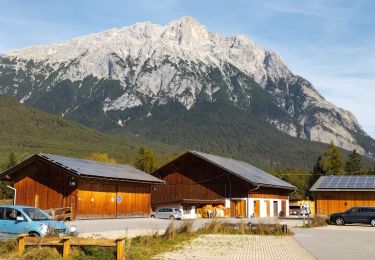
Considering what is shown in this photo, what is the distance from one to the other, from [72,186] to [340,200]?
1039 inches

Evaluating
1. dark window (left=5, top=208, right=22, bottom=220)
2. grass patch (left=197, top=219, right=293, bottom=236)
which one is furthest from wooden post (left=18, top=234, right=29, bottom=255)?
grass patch (left=197, top=219, right=293, bottom=236)

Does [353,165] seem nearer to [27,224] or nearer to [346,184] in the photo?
[346,184]

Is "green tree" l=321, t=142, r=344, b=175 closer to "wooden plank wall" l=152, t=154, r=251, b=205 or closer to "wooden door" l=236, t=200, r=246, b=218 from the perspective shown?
"wooden plank wall" l=152, t=154, r=251, b=205

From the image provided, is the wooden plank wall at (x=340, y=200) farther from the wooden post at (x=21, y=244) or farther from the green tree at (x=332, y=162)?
the green tree at (x=332, y=162)

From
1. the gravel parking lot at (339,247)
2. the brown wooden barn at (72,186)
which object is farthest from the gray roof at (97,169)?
the gravel parking lot at (339,247)

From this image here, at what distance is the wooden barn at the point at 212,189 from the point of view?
59781 mm

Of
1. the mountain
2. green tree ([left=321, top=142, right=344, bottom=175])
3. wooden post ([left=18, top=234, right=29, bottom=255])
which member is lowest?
wooden post ([left=18, top=234, right=29, bottom=255])

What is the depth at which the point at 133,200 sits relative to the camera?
51250 millimetres

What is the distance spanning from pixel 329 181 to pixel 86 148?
129793 mm

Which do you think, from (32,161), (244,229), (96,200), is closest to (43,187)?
(32,161)

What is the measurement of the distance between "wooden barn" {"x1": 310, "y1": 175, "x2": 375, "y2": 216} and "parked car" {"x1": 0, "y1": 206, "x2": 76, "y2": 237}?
113 feet

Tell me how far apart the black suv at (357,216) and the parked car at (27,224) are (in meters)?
26.5

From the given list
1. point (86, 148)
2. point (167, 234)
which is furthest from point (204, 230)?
point (86, 148)

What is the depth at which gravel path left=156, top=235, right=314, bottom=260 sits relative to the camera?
19641 mm
